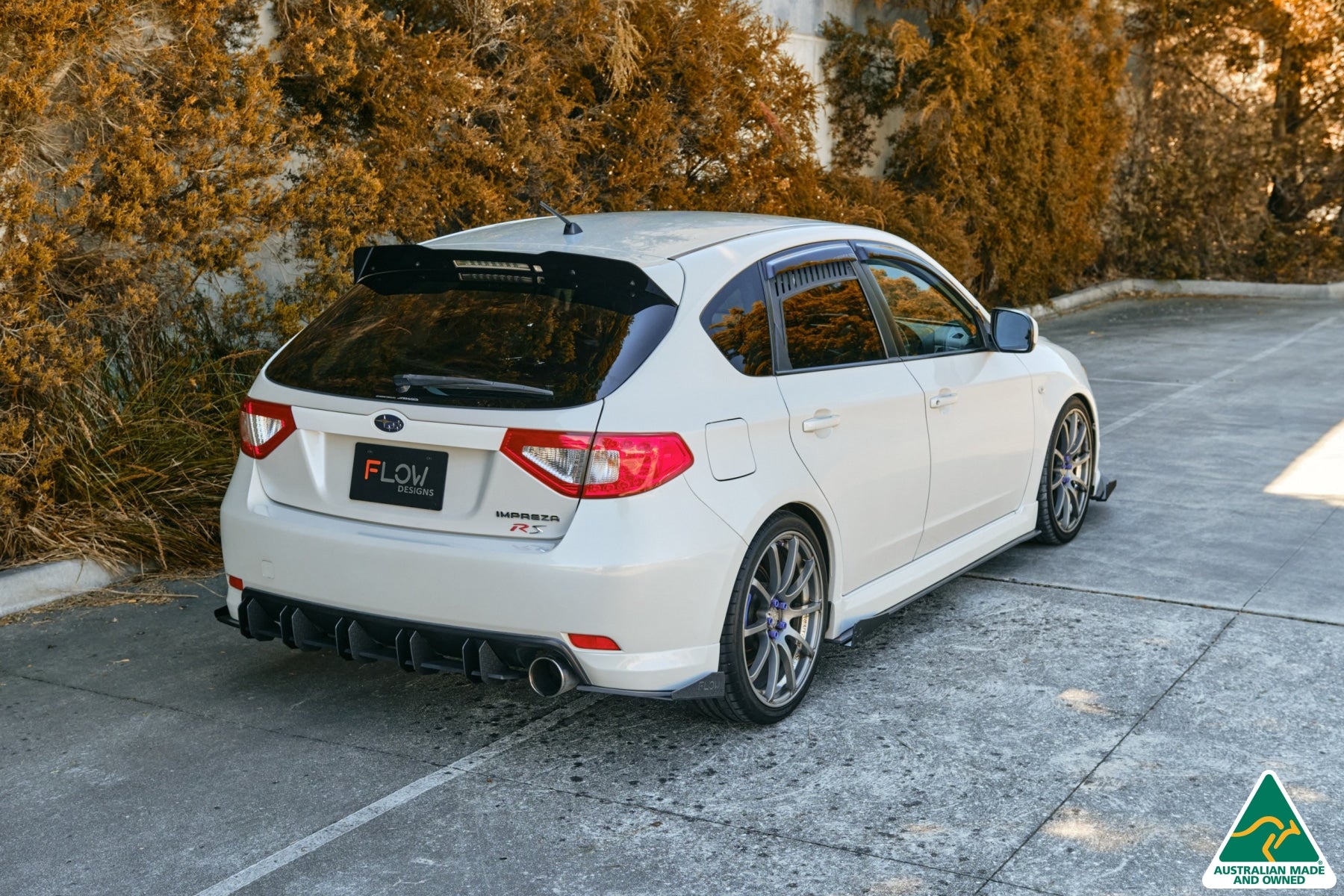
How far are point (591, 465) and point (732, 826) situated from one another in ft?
3.62

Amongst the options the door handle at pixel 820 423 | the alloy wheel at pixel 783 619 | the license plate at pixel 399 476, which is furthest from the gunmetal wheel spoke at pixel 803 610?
the license plate at pixel 399 476

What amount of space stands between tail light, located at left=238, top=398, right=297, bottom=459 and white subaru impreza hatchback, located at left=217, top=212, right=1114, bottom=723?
10 millimetres

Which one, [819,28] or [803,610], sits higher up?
[819,28]

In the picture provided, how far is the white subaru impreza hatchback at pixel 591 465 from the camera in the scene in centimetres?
411

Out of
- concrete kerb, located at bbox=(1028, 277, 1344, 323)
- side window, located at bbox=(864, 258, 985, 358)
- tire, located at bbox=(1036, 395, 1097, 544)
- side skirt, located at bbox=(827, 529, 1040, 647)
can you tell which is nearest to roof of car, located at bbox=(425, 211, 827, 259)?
side window, located at bbox=(864, 258, 985, 358)

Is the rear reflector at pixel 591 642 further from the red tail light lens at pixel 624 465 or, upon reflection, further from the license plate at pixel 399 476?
the license plate at pixel 399 476

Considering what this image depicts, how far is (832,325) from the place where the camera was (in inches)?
202

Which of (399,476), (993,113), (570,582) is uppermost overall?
(993,113)

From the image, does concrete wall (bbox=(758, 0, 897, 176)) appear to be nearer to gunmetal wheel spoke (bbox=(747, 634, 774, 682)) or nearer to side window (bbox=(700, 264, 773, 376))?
side window (bbox=(700, 264, 773, 376))

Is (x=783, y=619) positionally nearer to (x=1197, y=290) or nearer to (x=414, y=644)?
(x=414, y=644)

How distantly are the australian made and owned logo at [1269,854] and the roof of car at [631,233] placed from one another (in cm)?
243

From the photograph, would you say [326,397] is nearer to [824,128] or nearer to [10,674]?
[10,674]

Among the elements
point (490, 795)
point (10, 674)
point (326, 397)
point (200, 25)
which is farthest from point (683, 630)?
point (200, 25)

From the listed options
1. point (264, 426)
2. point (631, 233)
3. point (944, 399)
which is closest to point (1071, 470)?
point (944, 399)
